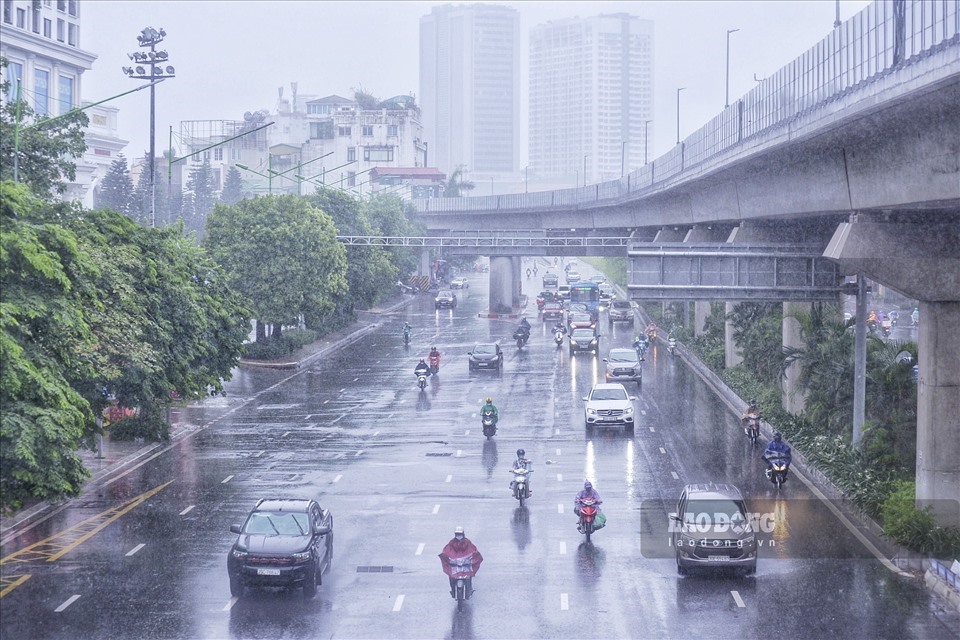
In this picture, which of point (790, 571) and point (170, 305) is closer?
point (790, 571)

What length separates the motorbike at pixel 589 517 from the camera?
79.9 ft

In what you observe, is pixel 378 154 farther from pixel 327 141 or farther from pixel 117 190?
pixel 117 190

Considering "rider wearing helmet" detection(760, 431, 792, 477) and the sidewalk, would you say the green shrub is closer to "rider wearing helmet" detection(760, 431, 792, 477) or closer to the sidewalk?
"rider wearing helmet" detection(760, 431, 792, 477)

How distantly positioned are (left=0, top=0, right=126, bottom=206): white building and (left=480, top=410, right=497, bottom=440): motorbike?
61.4 m

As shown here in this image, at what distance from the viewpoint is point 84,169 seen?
105812mm

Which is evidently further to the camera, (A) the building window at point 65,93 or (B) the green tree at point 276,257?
(A) the building window at point 65,93

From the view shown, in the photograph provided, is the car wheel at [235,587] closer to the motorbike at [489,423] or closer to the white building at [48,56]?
the motorbike at [489,423]

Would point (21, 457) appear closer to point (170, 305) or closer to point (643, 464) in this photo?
point (170, 305)

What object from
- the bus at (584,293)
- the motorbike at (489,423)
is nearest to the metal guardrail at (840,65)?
the motorbike at (489,423)

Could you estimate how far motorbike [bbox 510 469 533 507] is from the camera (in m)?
27.9

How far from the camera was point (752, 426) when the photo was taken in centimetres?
3653

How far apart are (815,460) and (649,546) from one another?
8874 mm

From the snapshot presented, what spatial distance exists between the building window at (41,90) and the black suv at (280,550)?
8431 cm

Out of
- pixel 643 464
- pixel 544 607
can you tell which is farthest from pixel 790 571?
pixel 643 464
